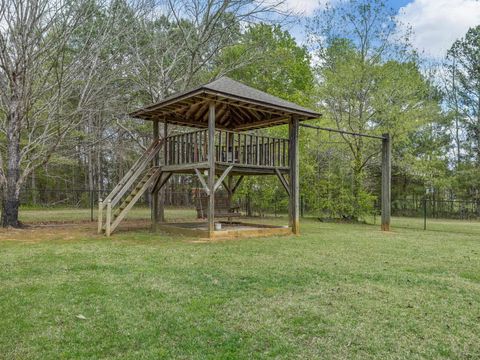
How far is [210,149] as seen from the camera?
952 centimetres

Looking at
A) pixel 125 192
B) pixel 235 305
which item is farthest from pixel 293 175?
pixel 235 305

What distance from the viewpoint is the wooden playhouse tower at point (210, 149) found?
958 centimetres

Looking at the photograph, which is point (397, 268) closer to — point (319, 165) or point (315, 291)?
point (315, 291)

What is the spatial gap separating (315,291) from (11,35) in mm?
10168

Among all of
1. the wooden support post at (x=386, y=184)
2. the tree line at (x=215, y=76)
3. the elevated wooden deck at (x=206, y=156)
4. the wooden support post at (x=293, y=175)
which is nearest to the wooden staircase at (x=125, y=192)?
the elevated wooden deck at (x=206, y=156)

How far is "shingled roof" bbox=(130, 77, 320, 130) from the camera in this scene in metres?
9.41

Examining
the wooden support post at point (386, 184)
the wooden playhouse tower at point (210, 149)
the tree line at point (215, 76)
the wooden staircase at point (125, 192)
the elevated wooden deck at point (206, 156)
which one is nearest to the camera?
the wooden playhouse tower at point (210, 149)

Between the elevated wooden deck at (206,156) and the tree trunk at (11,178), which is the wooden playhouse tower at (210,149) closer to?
the elevated wooden deck at (206,156)

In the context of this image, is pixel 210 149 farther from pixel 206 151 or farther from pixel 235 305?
pixel 235 305

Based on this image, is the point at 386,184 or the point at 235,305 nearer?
the point at 235,305

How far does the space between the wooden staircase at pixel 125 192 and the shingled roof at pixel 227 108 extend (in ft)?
3.64

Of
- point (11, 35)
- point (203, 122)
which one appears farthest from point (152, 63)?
point (11, 35)

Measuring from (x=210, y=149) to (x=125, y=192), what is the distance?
9.17ft

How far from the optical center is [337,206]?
55.3 ft
